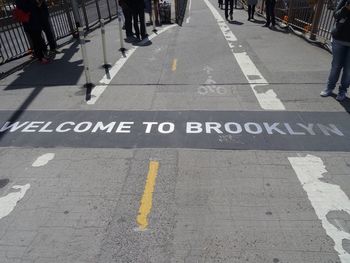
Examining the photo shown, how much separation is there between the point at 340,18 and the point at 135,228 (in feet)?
17.3

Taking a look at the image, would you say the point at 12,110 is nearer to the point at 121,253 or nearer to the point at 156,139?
the point at 156,139

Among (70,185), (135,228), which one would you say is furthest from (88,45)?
(135,228)

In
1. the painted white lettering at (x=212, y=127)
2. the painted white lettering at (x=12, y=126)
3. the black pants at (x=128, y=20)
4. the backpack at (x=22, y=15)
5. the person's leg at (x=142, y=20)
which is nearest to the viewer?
the painted white lettering at (x=212, y=127)

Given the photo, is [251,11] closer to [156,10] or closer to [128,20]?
[156,10]

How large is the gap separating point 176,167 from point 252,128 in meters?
1.71

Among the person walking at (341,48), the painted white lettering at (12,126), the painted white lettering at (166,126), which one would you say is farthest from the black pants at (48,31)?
the person walking at (341,48)

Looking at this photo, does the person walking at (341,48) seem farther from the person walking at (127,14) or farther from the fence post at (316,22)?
the person walking at (127,14)

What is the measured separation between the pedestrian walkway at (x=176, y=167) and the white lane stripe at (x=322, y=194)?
2 centimetres

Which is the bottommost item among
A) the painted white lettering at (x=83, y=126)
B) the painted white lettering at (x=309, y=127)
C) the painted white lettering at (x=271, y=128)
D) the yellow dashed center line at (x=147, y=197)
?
the painted white lettering at (x=309, y=127)

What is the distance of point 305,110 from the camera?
6.18 meters

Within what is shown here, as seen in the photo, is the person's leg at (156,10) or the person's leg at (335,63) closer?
the person's leg at (335,63)

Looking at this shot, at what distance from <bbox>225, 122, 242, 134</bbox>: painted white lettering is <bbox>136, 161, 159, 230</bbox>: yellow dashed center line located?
1508mm

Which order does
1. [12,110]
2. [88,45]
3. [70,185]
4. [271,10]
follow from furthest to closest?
[271,10] → [88,45] → [12,110] → [70,185]

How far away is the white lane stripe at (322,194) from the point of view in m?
3.37
